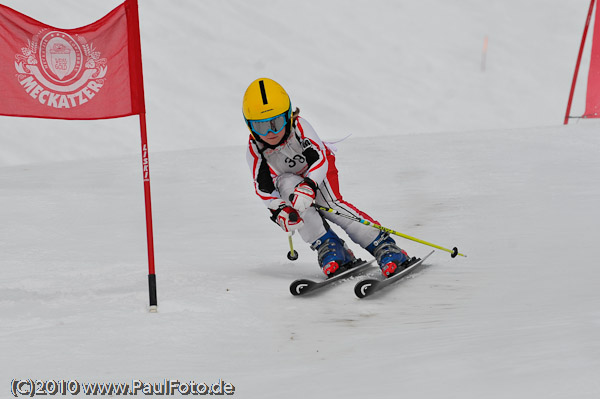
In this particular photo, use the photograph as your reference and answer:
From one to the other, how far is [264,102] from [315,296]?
4.33ft

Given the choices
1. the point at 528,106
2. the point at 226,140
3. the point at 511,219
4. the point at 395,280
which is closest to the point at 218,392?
the point at 395,280

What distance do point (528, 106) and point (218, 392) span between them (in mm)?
21453

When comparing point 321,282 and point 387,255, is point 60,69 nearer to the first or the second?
point 321,282

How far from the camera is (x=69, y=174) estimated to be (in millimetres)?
9602

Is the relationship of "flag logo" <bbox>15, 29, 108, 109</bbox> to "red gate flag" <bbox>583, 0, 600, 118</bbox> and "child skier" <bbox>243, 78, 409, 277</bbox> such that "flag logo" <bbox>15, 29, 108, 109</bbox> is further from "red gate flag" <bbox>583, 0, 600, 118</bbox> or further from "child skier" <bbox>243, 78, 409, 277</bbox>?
"red gate flag" <bbox>583, 0, 600, 118</bbox>

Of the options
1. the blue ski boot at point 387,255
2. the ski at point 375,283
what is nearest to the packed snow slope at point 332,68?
the blue ski boot at point 387,255

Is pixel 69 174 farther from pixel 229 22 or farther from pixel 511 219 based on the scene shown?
pixel 229 22

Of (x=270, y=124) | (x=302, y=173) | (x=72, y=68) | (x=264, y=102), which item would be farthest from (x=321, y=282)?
(x=72, y=68)

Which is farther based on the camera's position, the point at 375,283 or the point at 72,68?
the point at 375,283

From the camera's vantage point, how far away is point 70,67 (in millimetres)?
4391

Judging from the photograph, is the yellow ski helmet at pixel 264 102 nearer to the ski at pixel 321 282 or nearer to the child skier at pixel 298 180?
the child skier at pixel 298 180

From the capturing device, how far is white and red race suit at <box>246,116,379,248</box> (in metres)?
5.17

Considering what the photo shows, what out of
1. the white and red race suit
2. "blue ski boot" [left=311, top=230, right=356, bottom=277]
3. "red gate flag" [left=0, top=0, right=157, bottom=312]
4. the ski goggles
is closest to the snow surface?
"blue ski boot" [left=311, top=230, right=356, bottom=277]

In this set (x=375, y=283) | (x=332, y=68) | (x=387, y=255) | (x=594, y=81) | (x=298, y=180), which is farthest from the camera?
(x=332, y=68)
